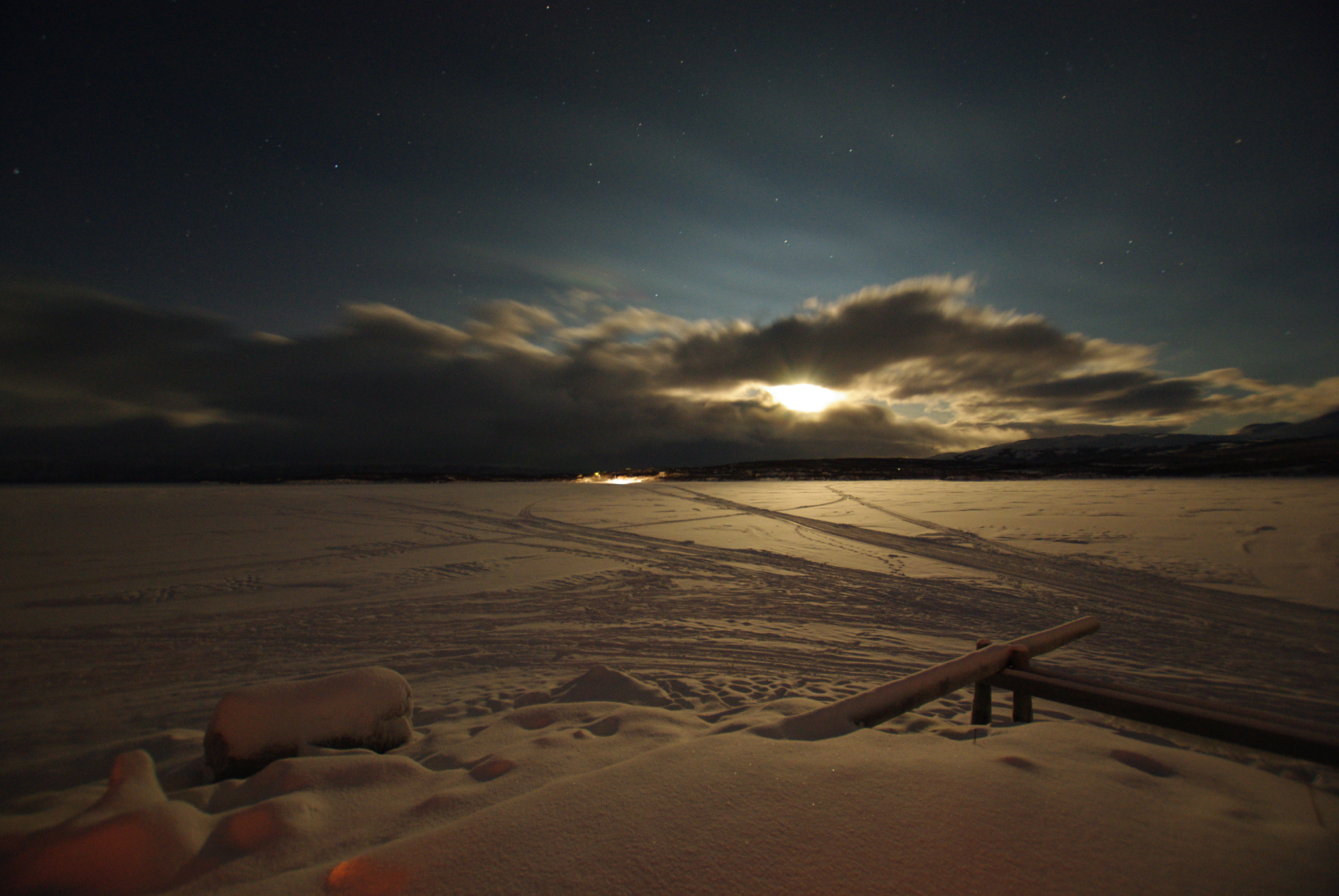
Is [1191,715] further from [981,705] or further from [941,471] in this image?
[941,471]

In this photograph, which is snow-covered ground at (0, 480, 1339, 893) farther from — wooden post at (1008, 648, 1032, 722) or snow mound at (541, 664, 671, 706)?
wooden post at (1008, 648, 1032, 722)

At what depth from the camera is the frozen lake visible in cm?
483

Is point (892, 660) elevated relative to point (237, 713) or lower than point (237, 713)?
lower

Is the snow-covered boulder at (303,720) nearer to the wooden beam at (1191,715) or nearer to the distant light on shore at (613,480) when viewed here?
the wooden beam at (1191,715)

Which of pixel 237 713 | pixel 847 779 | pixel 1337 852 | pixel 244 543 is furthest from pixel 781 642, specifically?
pixel 244 543

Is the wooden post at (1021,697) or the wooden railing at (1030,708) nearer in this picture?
the wooden railing at (1030,708)

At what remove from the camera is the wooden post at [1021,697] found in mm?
3465

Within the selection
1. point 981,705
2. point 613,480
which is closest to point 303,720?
point 981,705

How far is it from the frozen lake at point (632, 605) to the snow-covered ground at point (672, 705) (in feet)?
0.20

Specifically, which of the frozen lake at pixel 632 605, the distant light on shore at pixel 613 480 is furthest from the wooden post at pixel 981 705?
the distant light on shore at pixel 613 480

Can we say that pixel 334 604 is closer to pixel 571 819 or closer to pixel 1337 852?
pixel 571 819

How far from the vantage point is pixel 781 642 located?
5.93 m

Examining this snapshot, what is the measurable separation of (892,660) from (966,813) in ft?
11.9

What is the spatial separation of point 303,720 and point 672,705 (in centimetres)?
258
